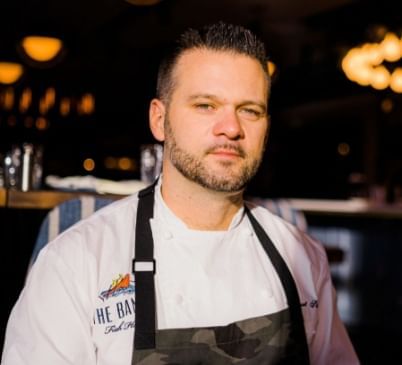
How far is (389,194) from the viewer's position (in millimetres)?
5785

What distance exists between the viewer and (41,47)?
5191 millimetres

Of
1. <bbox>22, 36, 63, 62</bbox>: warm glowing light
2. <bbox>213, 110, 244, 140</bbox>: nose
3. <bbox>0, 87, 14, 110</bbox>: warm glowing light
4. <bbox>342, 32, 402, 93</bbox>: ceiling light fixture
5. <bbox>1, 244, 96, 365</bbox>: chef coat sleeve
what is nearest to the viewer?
<bbox>1, 244, 96, 365</bbox>: chef coat sleeve

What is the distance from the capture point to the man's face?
161 cm

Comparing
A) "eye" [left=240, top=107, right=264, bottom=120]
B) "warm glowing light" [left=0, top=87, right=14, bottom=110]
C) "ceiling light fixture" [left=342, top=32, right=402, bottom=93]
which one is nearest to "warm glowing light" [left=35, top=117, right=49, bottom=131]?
"warm glowing light" [left=0, top=87, right=14, bottom=110]

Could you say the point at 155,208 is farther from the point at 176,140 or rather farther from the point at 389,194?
the point at 389,194

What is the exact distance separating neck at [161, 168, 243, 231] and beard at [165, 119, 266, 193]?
4cm

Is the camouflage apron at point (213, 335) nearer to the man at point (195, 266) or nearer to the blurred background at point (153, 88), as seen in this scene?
the man at point (195, 266)

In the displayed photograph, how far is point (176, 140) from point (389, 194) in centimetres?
453

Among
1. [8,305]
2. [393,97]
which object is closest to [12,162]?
[8,305]

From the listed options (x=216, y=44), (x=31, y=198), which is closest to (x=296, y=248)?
(x=216, y=44)

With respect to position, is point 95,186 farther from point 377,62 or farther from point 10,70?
point 10,70

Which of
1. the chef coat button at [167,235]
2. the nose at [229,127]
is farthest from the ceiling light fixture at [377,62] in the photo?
the chef coat button at [167,235]

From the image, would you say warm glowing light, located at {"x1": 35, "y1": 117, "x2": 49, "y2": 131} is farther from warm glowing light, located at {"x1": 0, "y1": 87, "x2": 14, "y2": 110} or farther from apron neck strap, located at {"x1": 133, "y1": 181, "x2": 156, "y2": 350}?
apron neck strap, located at {"x1": 133, "y1": 181, "x2": 156, "y2": 350}

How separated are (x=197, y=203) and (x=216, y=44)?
0.45 m
